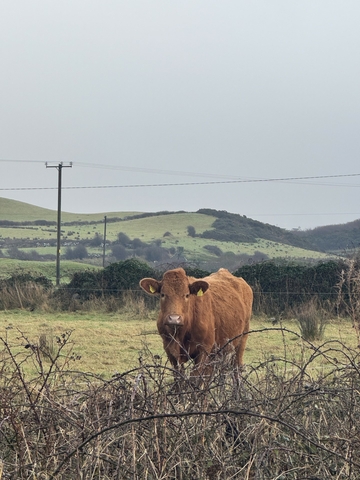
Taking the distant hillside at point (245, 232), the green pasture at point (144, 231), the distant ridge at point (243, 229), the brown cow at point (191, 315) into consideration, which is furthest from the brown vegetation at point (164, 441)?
the distant hillside at point (245, 232)

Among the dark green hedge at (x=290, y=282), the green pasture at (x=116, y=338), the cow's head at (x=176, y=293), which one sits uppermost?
the cow's head at (x=176, y=293)

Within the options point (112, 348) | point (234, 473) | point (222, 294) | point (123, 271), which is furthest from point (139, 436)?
point (123, 271)

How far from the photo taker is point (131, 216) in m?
113

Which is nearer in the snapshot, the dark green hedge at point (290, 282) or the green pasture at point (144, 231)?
the dark green hedge at point (290, 282)

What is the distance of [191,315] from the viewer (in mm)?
9312

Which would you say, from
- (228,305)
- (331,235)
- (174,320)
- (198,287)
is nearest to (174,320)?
(174,320)

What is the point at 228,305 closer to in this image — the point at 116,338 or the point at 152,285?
the point at 152,285

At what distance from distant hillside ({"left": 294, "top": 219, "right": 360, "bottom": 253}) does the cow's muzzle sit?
273 feet

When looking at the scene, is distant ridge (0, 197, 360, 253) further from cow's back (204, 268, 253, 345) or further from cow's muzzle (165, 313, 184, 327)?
cow's muzzle (165, 313, 184, 327)

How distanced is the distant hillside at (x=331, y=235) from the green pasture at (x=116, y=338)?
71.5 meters

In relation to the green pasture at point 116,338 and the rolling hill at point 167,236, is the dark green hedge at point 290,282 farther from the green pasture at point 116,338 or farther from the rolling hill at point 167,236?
the rolling hill at point 167,236

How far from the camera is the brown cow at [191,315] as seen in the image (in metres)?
8.90

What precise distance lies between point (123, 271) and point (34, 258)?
4434cm

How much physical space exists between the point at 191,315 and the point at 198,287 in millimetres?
406
